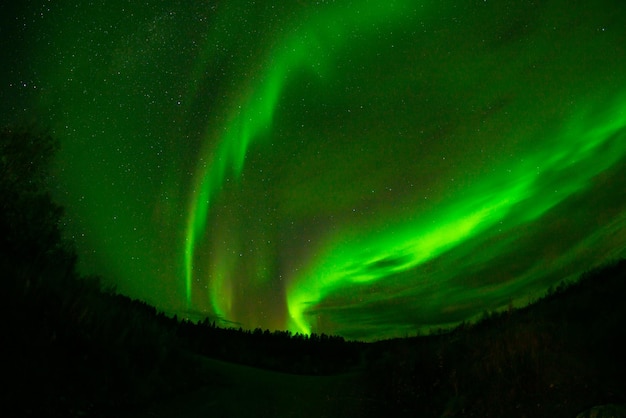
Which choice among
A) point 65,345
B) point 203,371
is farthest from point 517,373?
point 65,345

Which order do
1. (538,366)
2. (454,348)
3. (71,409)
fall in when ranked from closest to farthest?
(71,409)
(538,366)
(454,348)

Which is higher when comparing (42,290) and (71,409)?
(42,290)

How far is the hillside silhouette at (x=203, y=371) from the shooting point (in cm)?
627

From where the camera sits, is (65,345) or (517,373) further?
(517,373)

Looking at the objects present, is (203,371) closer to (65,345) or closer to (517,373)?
(65,345)

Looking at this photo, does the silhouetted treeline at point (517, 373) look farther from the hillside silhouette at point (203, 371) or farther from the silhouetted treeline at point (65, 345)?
the silhouetted treeline at point (65, 345)

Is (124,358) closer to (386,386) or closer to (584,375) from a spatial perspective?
(386,386)

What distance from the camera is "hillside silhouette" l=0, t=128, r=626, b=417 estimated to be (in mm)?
6270

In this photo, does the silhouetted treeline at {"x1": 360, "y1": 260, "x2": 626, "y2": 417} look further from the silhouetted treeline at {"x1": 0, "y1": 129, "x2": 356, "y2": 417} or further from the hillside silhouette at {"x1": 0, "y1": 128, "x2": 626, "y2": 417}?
the silhouetted treeline at {"x1": 0, "y1": 129, "x2": 356, "y2": 417}

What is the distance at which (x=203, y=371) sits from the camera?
1097cm

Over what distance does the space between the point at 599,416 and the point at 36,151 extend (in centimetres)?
1393

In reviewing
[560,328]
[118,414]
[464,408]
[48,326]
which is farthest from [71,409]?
[560,328]

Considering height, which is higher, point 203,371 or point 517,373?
point 203,371

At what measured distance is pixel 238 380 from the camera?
1143cm
